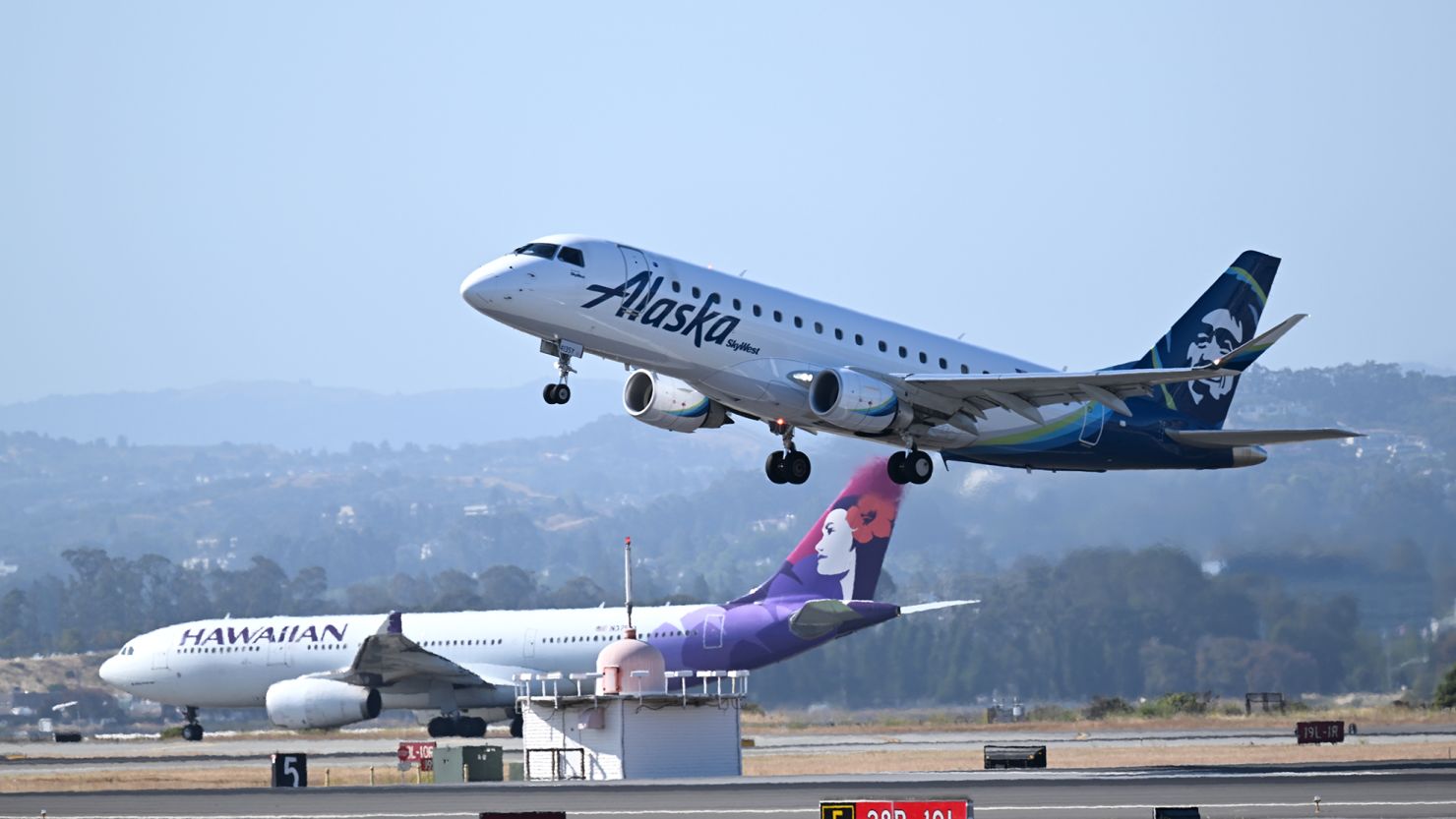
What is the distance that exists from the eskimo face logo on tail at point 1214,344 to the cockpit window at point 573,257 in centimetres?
1596

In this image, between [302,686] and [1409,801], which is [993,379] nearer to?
[1409,801]

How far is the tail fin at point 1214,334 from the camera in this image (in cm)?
4762

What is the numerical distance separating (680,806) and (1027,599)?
5383 cm

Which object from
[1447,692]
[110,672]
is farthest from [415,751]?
[1447,692]

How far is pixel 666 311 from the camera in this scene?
3959cm

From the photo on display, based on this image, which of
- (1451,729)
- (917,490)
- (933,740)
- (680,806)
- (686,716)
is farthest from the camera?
(917,490)

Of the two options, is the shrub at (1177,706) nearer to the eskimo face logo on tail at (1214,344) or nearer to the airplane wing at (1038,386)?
the eskimo face logo on tail at (1214,344)

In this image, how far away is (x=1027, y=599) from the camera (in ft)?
288

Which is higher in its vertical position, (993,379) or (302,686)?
(993,379)

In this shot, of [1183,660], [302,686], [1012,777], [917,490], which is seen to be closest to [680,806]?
[1012,777]

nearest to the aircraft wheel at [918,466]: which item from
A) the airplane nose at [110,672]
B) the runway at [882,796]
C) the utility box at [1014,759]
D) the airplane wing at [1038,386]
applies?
the airplane wing at [1038,386]

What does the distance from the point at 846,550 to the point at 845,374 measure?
2077cm

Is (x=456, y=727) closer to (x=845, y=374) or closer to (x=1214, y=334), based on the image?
(x=845, y=374)

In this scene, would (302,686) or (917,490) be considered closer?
(302,686)
